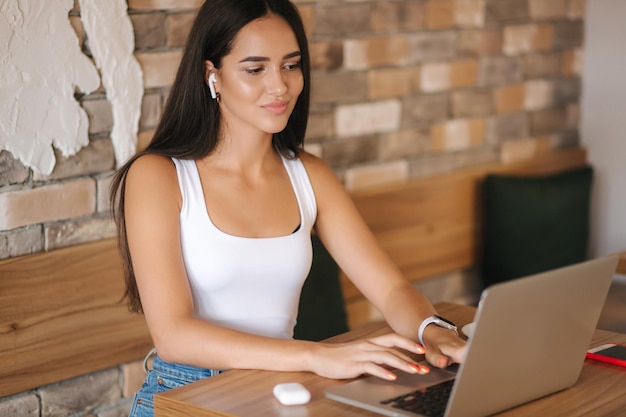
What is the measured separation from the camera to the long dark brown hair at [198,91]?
71.6 inches

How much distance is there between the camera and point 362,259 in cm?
193

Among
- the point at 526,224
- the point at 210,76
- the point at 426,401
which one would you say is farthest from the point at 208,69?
the point at 526,224

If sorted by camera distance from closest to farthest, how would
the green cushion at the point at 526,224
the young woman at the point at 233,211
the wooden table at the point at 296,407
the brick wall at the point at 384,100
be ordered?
the wooden table at the point at 296,407 → the young woman at the point at 233,211 → the brick wall at the point at 384,100 → the green cushion at the point at 526,224

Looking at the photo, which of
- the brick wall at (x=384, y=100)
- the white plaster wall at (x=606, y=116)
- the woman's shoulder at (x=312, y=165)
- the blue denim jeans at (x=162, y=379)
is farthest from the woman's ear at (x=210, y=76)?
the white plaster wall at (x=606, y=116)

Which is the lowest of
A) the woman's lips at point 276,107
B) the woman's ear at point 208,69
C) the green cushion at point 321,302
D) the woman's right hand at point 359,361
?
the green cushion at point 321,302

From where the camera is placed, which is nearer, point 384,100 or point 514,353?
point 514,353

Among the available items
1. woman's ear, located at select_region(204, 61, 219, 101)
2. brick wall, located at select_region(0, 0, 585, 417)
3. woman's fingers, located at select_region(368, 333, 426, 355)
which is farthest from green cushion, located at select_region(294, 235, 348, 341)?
woman's fingers, located at select_region(368, 333, 426, 355)

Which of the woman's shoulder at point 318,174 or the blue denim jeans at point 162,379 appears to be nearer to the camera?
the blue denim jeans at point 162,379

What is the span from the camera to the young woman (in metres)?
1.67

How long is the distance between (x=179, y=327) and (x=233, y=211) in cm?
31

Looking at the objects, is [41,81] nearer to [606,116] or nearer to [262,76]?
[262,76]

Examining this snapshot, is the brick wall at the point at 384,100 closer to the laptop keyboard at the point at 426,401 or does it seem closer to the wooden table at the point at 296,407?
the wooden table at the point at 296,407

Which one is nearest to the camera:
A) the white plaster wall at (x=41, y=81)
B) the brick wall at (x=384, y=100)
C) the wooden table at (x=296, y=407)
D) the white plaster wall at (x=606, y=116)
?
the wooden table at (x=296, y=407)

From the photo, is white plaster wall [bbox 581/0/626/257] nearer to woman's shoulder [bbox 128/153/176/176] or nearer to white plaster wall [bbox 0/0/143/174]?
white plaster wall [bbox 0/0/143/174]
